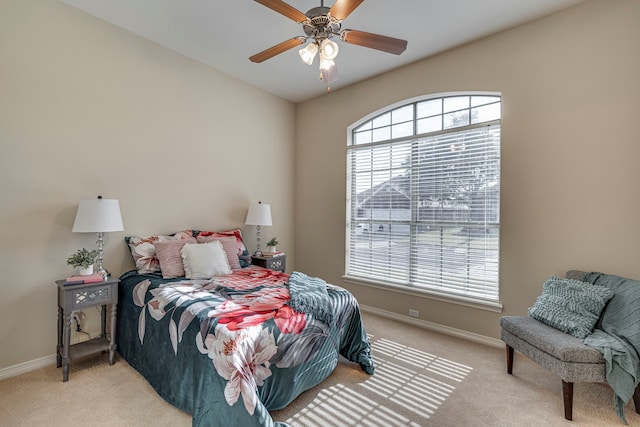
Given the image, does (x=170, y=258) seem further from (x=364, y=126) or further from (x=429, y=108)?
(x=429, y=108)

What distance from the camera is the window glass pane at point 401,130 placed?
11.7 ft

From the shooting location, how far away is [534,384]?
2205mm

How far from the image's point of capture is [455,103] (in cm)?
321

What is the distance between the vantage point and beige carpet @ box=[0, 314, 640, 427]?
5.97 ft

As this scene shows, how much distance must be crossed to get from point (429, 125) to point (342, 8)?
1.99 m

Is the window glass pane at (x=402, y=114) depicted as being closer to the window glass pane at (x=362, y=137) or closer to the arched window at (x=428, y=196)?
the arched window at (x=428, y=196)

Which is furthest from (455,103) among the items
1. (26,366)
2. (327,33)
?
(26,366)

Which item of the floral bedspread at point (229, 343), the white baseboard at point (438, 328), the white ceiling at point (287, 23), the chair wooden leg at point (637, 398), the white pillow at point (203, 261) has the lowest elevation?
the white baseboard at point (438, 328)

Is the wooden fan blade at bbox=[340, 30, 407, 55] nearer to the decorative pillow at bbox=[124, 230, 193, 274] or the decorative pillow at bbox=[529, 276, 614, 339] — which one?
the decorative pillow at bbox=[529, 276, 614, 339]

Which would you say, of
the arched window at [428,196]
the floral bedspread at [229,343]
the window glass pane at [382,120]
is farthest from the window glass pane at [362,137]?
the floral bedspread at [229,343]

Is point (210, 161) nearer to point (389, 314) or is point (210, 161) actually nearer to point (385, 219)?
point (385, 219)

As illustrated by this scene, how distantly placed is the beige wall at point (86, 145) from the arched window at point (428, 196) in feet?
6.01

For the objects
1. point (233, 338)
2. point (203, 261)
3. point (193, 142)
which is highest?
point (193, 142)

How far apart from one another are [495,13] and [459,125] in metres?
1.01
